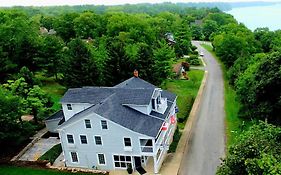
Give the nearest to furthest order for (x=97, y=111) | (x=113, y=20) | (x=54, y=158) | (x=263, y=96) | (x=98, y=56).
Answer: (x=97, y=111), (x=54, y=158), (x=263, y=96), (x=98, y=56), (x=113, y=20)

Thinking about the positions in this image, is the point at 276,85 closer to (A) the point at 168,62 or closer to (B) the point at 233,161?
(B) the point at 233,161

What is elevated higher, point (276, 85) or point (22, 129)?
point (276, 85)

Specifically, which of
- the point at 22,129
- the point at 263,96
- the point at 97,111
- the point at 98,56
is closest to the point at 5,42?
the point at 98,56

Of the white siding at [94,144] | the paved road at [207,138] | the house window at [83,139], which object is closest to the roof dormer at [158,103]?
the white siding at [94,144]

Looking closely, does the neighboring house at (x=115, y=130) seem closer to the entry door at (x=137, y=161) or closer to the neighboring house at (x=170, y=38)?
the entry door at (x=137, y=161)

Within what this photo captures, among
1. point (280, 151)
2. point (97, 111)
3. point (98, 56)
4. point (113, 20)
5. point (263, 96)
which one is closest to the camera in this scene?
point (280, 151)

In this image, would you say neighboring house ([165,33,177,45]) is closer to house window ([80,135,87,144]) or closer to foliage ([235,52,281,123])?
foliage ([235,52,281,123])

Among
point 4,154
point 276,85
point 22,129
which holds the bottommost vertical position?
point 4,154
